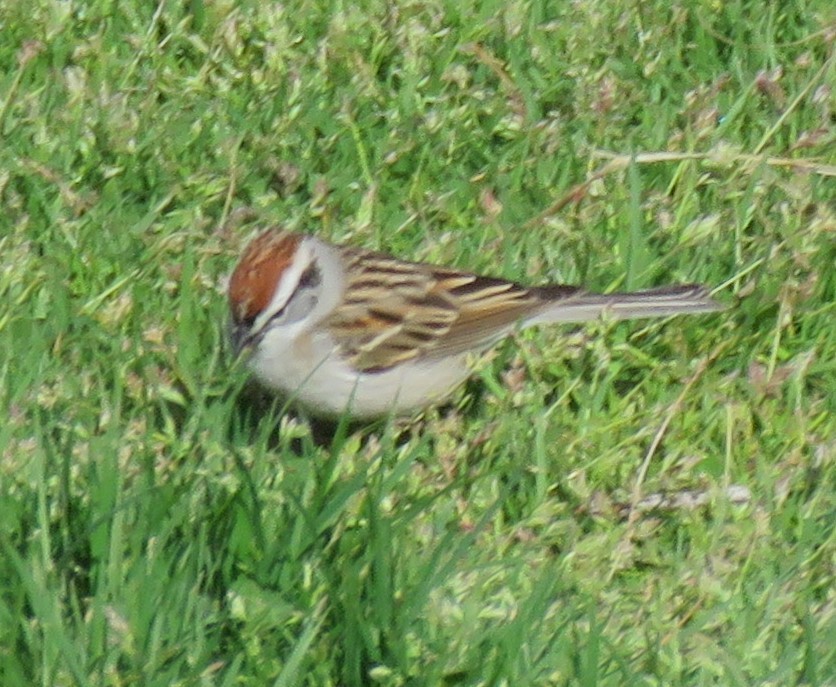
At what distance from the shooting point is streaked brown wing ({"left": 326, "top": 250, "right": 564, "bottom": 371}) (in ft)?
18.6

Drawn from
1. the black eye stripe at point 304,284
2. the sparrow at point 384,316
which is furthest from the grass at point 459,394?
the black eye stripe at point 304,284

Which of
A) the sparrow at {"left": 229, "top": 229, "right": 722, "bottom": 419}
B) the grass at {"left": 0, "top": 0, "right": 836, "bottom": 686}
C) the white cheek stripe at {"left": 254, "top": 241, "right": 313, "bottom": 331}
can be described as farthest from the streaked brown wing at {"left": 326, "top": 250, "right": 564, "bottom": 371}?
the white cheek stripe at {"left": 254, "top": 241, "right": 313, "bottom": 331}

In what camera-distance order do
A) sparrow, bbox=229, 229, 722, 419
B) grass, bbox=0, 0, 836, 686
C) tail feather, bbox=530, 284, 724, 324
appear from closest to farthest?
1. grass, bbox=0, 0, 836, 686
2. sparrow, bbox=229, 229, 722, 419
3. tail feather, bbox=530, 284, 724, 324

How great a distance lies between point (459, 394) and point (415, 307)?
317mm

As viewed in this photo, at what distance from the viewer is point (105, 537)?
402 centimetres

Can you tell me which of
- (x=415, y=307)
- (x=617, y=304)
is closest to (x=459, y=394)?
(x=415, y=307)

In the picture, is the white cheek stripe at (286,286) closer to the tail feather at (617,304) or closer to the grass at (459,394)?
the grass at (459,394)

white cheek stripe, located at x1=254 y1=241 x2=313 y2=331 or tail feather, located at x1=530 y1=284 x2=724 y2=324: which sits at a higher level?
white cheek stripe, located at x1=254 y1=241 x2=313 y2=331

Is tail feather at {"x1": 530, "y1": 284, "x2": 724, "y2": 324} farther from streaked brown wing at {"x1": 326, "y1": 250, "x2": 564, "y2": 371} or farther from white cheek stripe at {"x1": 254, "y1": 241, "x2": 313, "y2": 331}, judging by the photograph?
white cheek stripe at {"x1": 254, "y1": 241, "x2": 313, "y2": 331}

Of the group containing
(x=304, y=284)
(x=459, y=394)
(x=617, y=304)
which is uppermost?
(x=304, y=284)

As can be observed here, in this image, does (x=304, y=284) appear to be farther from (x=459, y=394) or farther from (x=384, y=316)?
(x=459, y=394)

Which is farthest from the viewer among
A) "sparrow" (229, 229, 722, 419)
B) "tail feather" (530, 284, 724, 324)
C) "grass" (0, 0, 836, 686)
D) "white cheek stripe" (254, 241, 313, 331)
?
"tail feather" (530, 284, 724, 324)

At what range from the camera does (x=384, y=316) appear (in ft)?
19.0

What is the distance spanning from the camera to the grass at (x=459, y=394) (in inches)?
158
